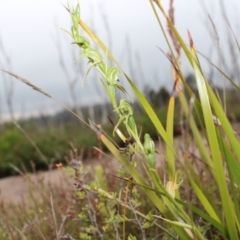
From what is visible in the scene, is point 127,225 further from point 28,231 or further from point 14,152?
point 14,152

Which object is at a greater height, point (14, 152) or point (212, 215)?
point (212, 215)

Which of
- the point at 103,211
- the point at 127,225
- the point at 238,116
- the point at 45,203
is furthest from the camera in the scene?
the point at 238,116

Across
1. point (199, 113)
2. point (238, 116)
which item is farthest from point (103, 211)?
point (238, 116)

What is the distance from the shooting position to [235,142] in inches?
45.7

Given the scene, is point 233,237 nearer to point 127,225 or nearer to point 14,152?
point 127,225

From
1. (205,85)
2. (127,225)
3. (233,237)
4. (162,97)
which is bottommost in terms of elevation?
(162,97)

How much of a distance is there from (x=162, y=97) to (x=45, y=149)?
819 cm

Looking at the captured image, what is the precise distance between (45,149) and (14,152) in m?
0.58

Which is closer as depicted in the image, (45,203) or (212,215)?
(212,215)

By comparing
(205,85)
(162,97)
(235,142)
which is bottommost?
(162,97)

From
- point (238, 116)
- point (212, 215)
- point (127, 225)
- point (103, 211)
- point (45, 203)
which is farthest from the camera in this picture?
point (238, 116)

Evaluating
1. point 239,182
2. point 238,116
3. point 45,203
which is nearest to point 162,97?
point 238,116

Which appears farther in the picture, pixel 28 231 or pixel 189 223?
pixel 28 231

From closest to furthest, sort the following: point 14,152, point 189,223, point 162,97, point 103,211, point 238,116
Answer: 1. point 189,223
2. point 103,211
3. point 14,152
4. point 238,116
5. point 162,97
